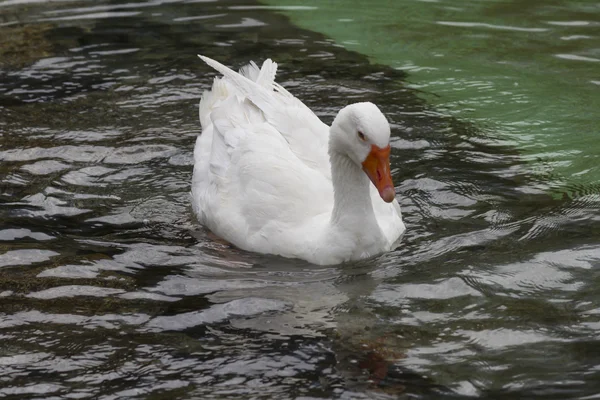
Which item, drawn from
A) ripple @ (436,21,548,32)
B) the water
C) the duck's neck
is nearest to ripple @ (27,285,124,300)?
the water

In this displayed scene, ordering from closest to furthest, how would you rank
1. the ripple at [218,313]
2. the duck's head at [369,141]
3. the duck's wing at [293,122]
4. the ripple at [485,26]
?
the ripple at [218,313] → the duck's head at [369,141] → the duck's wing at [293,122] → the ripple at [485,26]

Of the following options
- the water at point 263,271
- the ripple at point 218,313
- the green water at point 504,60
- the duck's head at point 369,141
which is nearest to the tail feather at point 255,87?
the water at point 263,271

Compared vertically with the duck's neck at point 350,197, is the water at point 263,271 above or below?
below

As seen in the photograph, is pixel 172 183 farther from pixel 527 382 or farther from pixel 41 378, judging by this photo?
pixel 527 382

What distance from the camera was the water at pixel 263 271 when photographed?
5082 millimetres

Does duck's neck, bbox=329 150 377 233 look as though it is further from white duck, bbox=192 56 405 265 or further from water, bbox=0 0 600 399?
water, bbox=0 0 600 399

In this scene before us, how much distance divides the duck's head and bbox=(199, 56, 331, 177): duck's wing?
31.6 inches

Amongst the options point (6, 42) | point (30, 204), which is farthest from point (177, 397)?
point (6, 42)

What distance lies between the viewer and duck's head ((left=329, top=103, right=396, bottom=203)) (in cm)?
602

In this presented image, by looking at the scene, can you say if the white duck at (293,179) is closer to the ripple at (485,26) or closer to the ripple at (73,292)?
the ripple at (73,292)

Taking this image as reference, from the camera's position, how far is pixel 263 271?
6371 mm

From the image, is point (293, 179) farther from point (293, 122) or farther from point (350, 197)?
point (293, 122)

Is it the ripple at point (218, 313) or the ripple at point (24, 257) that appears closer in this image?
the ripple at point (218, 313)

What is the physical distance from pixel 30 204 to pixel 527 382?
4.00 m
